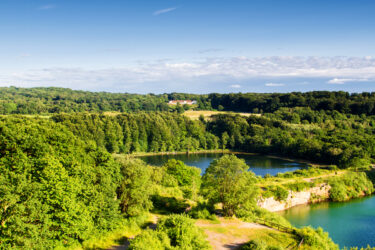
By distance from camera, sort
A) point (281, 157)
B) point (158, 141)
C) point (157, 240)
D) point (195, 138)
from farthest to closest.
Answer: point (195, 138) → point (158, 141) → point (281, 157) → point (157, 240)

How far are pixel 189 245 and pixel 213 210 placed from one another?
10.4m

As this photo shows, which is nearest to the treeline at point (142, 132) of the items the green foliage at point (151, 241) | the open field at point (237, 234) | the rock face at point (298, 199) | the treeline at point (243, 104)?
the treeline at point (243, 104)

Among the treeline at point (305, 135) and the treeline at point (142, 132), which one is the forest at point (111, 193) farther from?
the treeline at point (142, 132)

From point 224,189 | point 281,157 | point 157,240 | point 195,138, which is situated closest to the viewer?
point 157,240

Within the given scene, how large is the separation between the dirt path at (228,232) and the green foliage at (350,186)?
26826 millimetres

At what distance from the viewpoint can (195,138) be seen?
9950 cm

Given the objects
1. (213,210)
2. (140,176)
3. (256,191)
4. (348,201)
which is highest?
(140,176)

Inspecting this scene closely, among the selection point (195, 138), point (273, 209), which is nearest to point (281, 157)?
point (195, 138)

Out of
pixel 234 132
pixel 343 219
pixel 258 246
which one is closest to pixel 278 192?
pixel 343 219

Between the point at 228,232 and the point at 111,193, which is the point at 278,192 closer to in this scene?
the point at 228,232

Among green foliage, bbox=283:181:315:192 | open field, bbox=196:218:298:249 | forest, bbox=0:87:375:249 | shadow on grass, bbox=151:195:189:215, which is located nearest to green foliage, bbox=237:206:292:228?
forest, bbox=0:87:375:249

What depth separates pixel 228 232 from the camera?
75.6 feet

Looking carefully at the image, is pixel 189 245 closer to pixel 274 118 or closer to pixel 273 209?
pixel 273 209

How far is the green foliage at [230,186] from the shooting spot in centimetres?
2628
